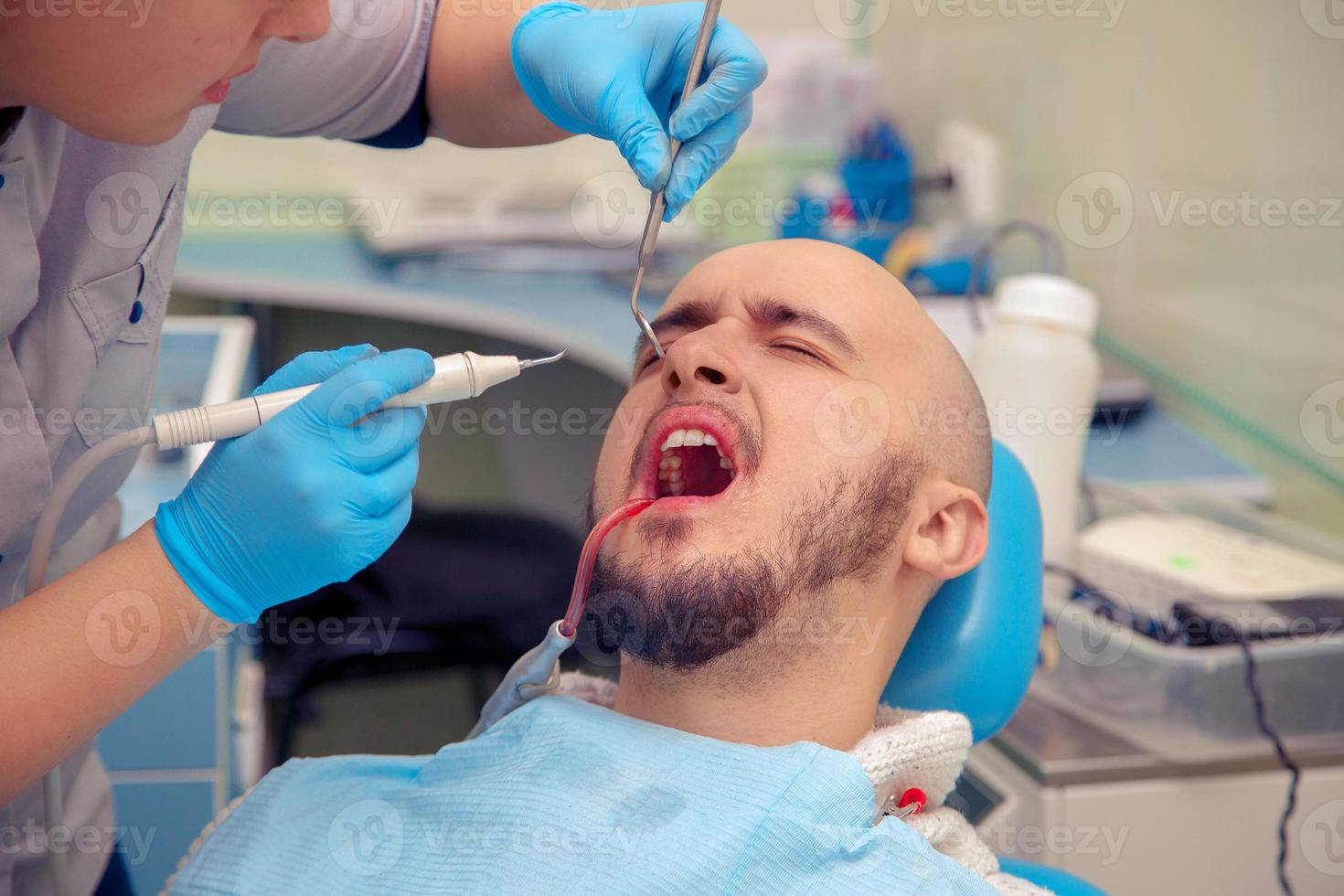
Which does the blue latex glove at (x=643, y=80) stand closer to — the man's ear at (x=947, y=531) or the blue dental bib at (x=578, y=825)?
the man's ear at (x=947, y=531)

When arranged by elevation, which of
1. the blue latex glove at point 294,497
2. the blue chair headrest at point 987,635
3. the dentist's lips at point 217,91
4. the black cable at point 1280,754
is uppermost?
the dentist's lips at point 217,91

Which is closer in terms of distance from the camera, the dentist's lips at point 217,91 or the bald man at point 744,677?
the dentist's lips at point 217,91

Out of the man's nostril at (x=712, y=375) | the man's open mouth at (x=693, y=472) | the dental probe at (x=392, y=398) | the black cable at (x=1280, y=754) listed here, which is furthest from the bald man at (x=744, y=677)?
the black cable at (x=1280, y=754)

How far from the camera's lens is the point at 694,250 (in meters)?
2.95

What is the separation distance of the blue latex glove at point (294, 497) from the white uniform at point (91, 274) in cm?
17

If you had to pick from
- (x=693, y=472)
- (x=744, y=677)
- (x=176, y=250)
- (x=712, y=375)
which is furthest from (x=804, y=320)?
(x=176, y=250)

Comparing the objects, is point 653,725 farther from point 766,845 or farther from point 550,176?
point 550,176

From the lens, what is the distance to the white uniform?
1.06 m

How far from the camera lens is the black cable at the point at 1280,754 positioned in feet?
4.57

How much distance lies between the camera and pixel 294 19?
92cm

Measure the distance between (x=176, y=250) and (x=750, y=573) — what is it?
744 mm

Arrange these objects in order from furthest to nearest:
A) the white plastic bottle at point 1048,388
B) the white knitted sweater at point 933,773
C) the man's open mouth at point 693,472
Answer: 1. the white plastic bottle at point 1048,388
2. the man's open mouth at point 693,472
3. the white knitted sweater at point 933,773

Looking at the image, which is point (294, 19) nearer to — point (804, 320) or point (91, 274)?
point (91, 274)

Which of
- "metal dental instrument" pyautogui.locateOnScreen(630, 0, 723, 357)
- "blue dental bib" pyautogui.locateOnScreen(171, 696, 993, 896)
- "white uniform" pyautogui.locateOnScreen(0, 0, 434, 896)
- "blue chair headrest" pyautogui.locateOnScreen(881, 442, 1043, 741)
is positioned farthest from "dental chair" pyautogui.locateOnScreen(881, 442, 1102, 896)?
"white uniform" pyautogui.locateOnScreen(0, 0, 434, 896)
